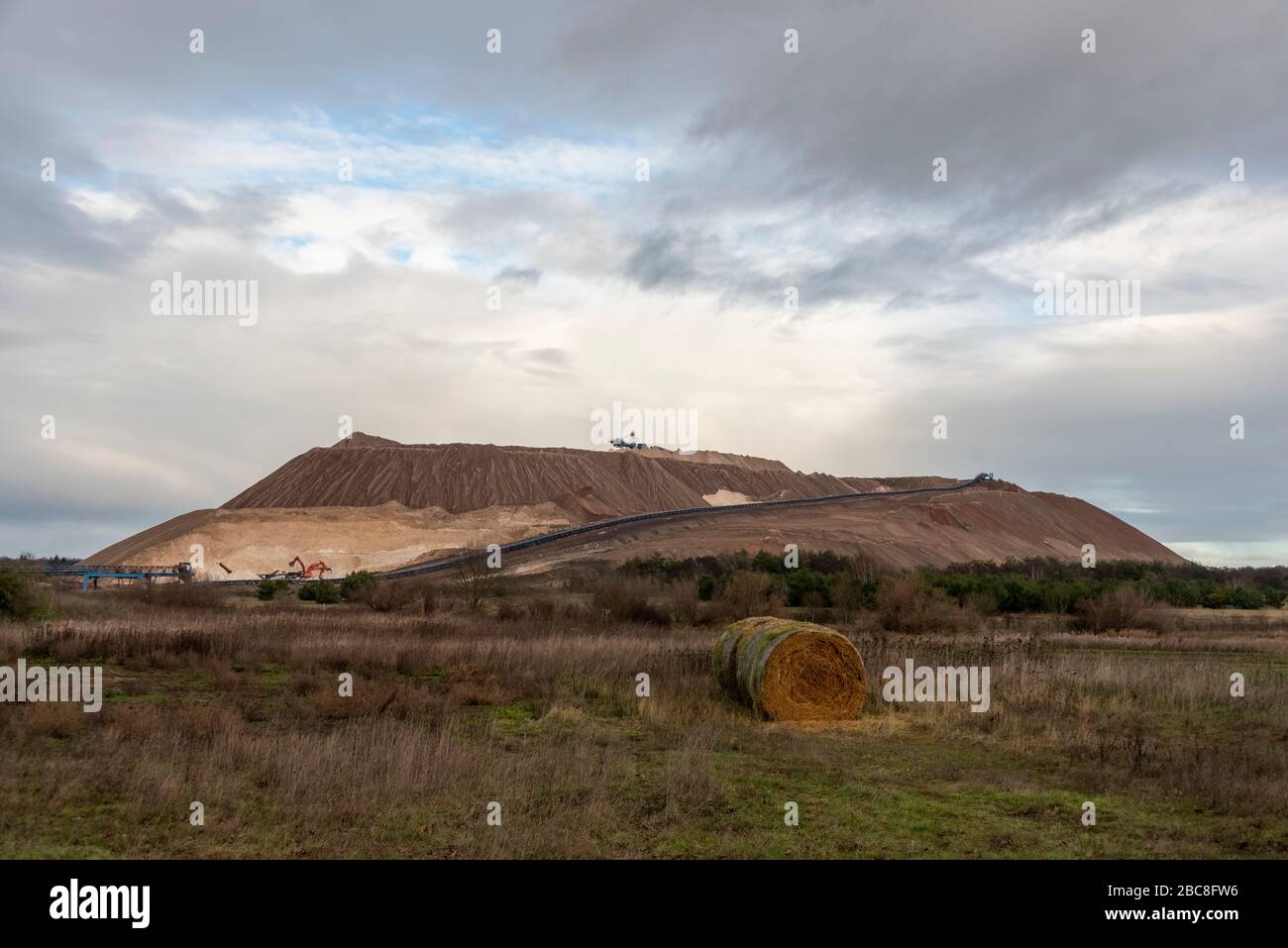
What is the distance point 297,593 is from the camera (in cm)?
4653

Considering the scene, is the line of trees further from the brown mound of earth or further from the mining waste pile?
the brown mound of earth

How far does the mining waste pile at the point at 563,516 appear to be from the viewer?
70375 mm

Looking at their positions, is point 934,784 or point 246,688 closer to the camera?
point 934,784

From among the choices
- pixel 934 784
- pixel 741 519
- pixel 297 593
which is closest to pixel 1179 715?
pixel 934 784

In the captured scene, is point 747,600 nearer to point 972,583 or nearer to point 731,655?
point 972,583

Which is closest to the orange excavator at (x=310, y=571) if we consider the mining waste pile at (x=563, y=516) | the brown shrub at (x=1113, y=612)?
the mining waste pile at (x=563, y=516)

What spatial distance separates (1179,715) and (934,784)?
250 inches

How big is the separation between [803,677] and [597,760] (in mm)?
4948

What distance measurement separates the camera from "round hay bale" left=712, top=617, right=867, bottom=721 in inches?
579

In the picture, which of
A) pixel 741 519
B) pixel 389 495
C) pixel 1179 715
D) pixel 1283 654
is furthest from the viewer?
pixel 389 495

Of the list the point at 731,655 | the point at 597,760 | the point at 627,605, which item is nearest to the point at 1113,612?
the point at 627,605

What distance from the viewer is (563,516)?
9856 centimetres

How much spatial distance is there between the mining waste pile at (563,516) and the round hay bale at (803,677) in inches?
1770
